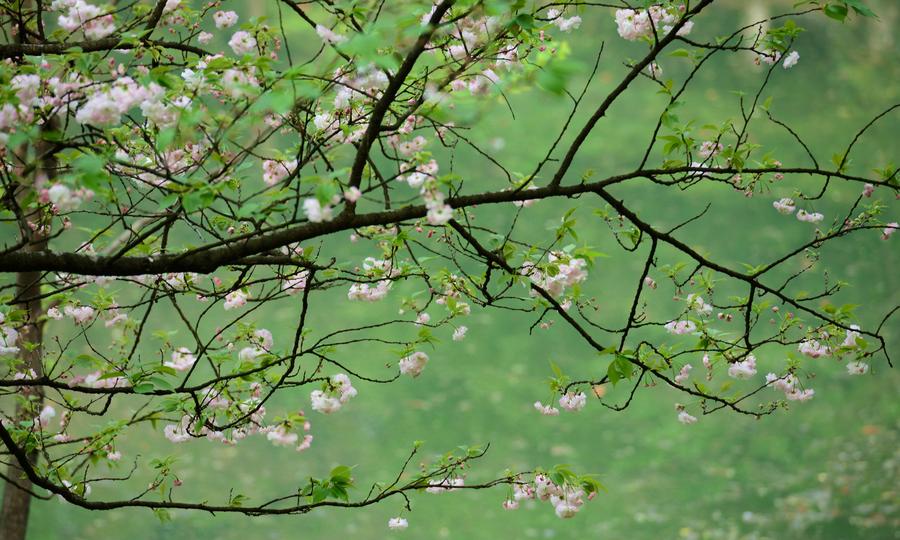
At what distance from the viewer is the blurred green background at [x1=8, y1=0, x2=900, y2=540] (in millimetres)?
7395

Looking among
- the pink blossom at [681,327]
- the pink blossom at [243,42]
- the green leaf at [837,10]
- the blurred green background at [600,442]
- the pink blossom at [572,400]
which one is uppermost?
the blurred green background at [600,442]

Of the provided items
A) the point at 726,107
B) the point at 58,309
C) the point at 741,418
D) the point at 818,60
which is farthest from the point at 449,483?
the point at 818,60

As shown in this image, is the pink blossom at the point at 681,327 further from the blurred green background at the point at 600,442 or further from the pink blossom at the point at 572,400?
the blurred green background at the point at 600,442

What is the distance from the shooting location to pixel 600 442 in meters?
8.49

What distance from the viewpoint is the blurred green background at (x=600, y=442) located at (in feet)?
24.3

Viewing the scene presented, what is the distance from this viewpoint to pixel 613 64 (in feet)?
51.6

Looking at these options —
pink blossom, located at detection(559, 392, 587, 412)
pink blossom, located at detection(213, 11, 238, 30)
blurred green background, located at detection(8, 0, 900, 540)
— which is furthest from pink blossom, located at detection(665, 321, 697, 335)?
blurred green background, located at detection(8, 0, 900, 540)

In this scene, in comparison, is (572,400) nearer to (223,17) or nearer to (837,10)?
(837,10)

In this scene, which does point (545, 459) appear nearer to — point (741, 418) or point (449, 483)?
point (741, 418)

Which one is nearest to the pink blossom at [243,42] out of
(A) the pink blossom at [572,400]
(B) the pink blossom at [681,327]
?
(A) the pink blossom at [572,400]

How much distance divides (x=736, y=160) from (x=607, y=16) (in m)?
14.9

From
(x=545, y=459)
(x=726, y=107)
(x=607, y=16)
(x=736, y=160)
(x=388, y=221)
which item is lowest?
(x=388, y=221)

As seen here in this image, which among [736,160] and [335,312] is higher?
[335,312]

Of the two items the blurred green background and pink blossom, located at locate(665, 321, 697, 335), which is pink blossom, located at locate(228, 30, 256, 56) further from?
the blurred green background
